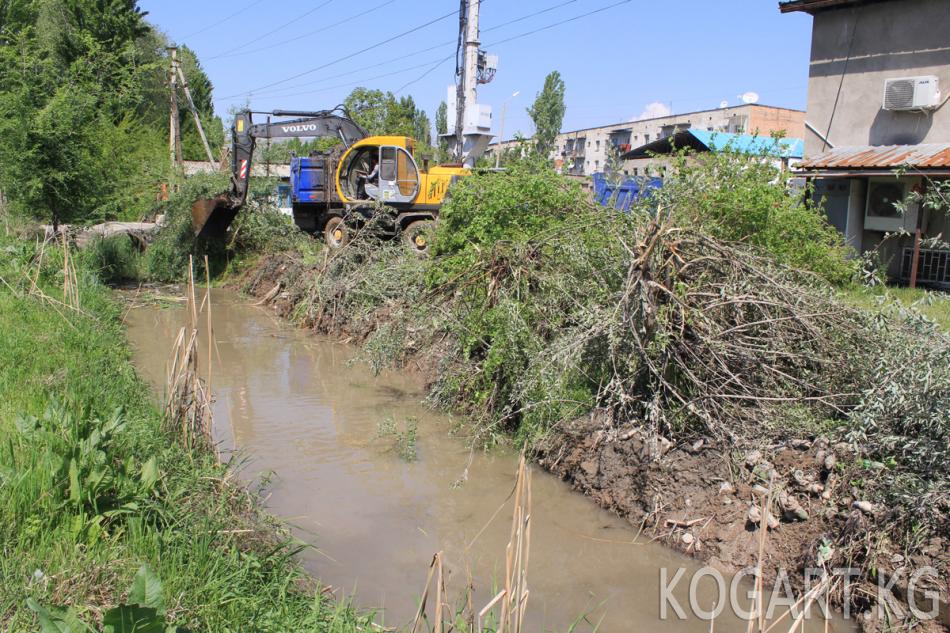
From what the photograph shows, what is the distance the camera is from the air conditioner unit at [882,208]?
14.8m

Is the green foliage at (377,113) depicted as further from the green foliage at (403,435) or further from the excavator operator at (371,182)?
the green foliage at (403,435)

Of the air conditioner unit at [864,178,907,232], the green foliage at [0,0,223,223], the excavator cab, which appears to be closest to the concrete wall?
the air conditioner unit at [864,178,907,232]

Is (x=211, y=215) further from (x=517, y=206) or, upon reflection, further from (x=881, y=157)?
(x=881, y=157)

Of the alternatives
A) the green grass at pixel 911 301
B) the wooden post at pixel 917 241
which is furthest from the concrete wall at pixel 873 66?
the green grass at pixel 911 301

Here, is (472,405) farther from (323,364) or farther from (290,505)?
(323,364)

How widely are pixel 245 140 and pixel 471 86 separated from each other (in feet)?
18.6

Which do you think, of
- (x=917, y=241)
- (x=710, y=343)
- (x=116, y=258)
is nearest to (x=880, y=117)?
(x=917, y=241)

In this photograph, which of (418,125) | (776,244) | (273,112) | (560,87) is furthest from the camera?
(418,125)

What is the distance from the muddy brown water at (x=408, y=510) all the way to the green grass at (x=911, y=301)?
9.15ft

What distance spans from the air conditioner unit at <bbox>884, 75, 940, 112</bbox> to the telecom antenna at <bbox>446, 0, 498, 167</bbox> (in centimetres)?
884

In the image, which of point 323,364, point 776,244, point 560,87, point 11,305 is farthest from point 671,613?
point 560,87

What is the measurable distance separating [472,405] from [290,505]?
2.77 metres

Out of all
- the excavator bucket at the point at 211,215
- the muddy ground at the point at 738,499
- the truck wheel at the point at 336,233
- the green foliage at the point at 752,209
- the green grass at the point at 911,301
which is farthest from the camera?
the excavator bucket at the point at 211,215

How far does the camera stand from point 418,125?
55.3m
